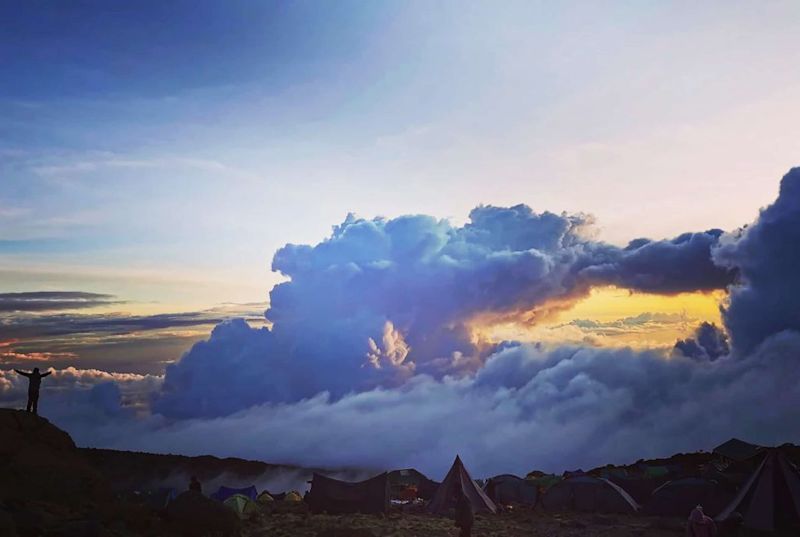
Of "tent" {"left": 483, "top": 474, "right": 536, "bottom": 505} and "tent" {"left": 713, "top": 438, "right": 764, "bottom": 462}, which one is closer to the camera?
"tent" {"left": 483, "top": 474, "right": 536, "bottom": 505}

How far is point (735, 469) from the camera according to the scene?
2429 inches

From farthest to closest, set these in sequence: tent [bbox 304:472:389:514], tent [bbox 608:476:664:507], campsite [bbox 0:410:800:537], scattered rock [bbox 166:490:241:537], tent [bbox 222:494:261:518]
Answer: tent [bbox 608:476:664:507]
tent [bbox 304:472:389:514]
tent [bbox 222:494:261:518]
scattered rock [bbox 166:490:241:537]
campsite [bbox 0:410:800:537]

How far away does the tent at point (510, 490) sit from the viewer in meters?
54.7

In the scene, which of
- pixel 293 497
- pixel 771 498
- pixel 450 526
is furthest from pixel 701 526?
pixel 293 497

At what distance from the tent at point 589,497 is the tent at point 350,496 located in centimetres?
1318

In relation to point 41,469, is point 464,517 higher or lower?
lower

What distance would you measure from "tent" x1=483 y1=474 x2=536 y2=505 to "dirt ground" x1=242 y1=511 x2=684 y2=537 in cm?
870

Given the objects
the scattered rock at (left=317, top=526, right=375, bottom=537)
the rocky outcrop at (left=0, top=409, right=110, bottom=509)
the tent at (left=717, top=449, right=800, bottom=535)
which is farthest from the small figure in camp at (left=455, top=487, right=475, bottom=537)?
the rocky outcrop at (left=0, top=409, right=110, bottom=509)

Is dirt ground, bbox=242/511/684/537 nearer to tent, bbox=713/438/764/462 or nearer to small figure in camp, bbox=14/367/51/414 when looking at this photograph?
small figure in camp, bbox=14/367/51/414

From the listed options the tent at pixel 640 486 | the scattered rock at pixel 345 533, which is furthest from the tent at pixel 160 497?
the tent at pixel 640 486

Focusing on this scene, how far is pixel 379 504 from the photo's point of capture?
45.2 meters

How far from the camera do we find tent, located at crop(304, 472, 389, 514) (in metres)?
45.3

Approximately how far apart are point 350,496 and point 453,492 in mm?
7309

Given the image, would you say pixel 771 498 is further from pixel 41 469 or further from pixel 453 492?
pixel 41 469
